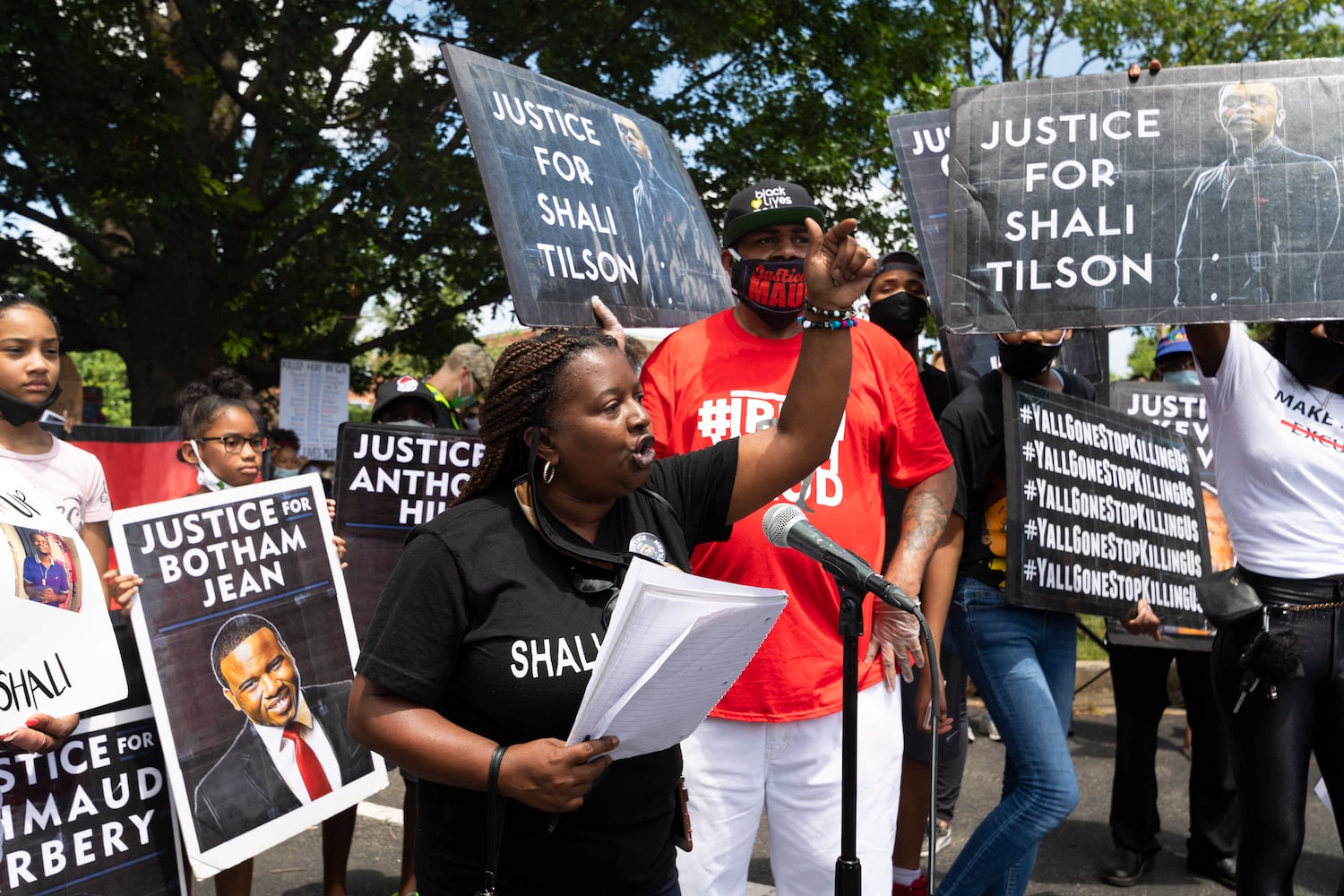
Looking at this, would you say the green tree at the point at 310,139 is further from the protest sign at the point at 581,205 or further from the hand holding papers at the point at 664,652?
the hand holding papers at the point at 664,652

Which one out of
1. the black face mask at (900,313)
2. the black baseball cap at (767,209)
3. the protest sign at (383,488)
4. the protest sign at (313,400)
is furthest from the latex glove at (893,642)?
the protest sign at (313,400)

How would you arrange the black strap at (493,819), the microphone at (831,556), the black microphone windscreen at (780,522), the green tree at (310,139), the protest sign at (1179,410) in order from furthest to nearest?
the green tree at (310,139) < the protest sign at (1179,410) < the black microphone windscreen at (780,522) < the microphone at (831,556) < the black strap at (493,819)

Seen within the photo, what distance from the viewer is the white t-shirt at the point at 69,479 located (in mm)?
3719

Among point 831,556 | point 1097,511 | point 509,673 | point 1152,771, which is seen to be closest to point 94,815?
point 509,673

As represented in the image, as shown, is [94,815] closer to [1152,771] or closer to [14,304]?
[14,304]

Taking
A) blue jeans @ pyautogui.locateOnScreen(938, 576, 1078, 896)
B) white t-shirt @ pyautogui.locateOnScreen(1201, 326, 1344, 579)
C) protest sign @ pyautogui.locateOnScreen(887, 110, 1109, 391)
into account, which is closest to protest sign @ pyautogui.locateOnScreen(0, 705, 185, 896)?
A: blue jeans @ pyautogui.locateOnScreen(938, 576, 1078, 896)

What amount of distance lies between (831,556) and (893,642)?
1.08 metres

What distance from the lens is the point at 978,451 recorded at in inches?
162

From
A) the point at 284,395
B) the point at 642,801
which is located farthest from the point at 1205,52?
the point at 642,801

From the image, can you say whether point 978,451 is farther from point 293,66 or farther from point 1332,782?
point 293,66

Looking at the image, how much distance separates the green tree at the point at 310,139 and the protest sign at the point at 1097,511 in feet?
27.8

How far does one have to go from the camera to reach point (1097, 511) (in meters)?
4.31

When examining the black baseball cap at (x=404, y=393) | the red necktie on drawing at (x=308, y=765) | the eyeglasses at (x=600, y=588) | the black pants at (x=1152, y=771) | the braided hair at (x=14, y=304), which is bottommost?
the black pants at (x=1152, y=771)

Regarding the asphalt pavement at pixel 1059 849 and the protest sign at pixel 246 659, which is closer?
the protest sign at pixel 246 659
